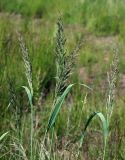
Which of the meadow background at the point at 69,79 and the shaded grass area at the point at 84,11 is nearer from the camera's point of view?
the meadow background at the point at 69,79

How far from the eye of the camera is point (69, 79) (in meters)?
4.15

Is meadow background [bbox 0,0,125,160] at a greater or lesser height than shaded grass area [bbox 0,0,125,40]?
lesser

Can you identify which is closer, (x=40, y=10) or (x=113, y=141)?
(x=113, y=141)

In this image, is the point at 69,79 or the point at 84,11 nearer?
the point at 69,79

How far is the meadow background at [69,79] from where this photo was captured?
101 inches

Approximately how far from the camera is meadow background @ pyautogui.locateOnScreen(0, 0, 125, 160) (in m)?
2.57

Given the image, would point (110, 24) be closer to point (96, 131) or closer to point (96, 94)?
point (96, 94)

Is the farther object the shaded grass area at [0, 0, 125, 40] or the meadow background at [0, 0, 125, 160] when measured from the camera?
the shaded grass area at [0, 0, 125, 40]

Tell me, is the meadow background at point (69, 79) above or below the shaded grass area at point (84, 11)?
below

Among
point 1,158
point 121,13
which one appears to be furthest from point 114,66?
point 121,13

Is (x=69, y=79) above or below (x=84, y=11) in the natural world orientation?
below

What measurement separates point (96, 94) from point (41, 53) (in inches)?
25.7

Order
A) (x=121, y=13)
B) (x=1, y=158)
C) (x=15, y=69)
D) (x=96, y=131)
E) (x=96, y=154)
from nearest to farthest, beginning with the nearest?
(x=1, y=158) → (x=96, y=154) → (x=96, y=131) → (x=15, y=69) → (x=121, y=13)

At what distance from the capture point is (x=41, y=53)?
14.2ft
